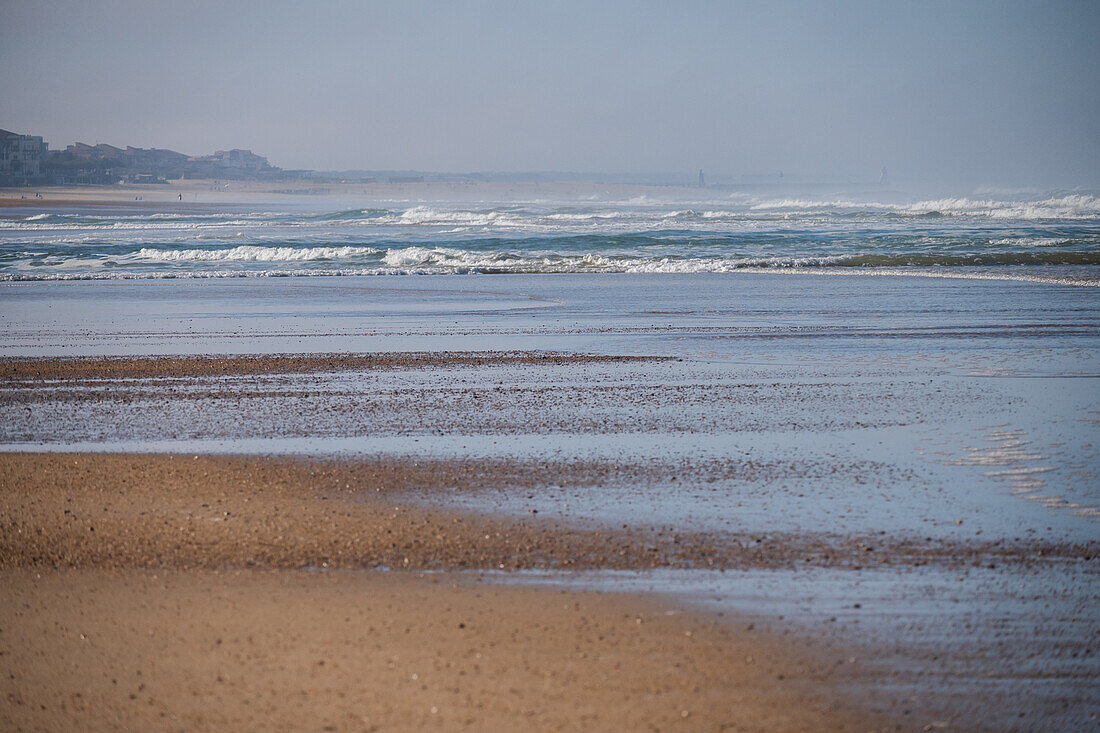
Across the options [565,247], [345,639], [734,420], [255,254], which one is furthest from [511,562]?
[565,247]

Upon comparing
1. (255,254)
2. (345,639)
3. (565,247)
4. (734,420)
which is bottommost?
(345,639)

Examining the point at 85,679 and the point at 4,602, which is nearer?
the point at 85,679

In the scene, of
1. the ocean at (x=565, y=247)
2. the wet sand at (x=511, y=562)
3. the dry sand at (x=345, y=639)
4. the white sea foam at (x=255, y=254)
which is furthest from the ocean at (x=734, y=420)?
the white sea foam at (x=255, y=254)

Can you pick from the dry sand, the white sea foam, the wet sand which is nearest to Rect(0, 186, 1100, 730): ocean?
the wet sand

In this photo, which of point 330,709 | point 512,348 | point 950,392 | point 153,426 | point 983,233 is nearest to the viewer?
point 330,709

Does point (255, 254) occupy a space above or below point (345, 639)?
above

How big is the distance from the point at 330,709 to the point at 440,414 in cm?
534

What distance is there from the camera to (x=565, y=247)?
3544 centimetres

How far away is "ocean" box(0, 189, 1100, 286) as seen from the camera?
28.0 meters

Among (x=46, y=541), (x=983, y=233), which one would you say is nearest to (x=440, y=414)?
(x=46, y=541)

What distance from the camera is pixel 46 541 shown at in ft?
18.2

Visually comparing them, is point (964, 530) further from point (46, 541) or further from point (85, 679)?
point (46, 541)

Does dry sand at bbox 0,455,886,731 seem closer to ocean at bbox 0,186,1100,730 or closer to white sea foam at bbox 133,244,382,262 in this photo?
ocean at bbox 0,186,1100,730

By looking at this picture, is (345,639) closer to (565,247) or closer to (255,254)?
(255,254)
